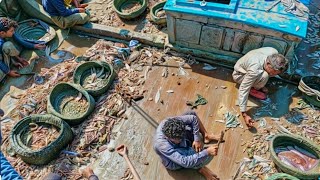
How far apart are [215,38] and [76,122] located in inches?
124

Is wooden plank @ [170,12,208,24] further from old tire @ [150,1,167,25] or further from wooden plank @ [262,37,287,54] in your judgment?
wooden plank @ [262,37,287,54]

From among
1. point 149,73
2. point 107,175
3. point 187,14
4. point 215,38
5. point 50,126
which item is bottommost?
point 107,175

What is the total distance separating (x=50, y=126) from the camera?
19.1 ft

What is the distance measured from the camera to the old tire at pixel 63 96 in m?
5.86

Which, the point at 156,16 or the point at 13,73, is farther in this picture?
the point at 156,16

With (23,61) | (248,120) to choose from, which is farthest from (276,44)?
(23,61)

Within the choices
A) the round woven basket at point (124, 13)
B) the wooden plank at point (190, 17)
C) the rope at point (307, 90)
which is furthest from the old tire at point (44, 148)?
the rope at point (307, 90)

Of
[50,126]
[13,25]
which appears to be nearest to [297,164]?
[50,126]

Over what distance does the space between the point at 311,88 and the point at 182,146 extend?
279 cm

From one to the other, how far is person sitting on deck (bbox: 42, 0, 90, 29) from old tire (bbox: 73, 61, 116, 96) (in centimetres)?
142

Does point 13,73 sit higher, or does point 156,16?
point 156,16

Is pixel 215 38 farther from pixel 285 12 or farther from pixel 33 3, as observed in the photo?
pixel 33 3

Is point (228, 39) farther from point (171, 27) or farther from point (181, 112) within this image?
point (181, 112)

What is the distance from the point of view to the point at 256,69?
570 cm
